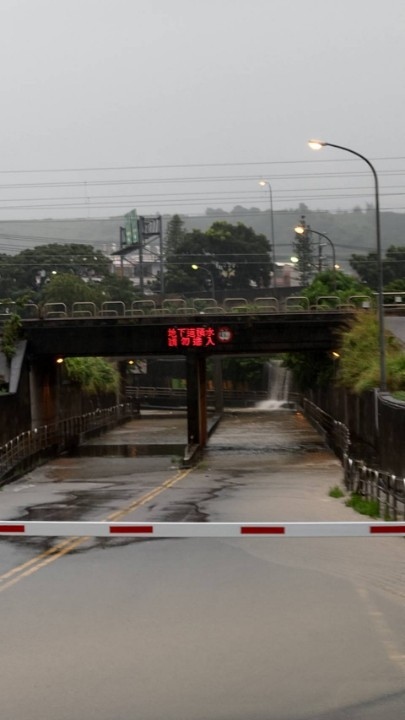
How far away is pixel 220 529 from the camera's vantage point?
11297 millimetres

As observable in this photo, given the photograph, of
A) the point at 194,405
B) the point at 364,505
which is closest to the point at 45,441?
the point at 194,405

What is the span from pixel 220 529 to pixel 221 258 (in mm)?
154737

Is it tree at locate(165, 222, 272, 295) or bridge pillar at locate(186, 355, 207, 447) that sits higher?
tree at locate(165, 222, 272, 295)

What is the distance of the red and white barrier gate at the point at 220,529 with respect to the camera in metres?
11.0

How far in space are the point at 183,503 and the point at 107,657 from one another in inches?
720

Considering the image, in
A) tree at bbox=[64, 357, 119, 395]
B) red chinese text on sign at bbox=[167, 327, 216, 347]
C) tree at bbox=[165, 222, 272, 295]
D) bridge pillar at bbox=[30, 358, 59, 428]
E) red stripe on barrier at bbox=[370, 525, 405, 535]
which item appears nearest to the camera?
red stripe on barrier at bbox=[370, 525, 405, 535]

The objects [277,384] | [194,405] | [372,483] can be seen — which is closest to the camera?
[372,483]

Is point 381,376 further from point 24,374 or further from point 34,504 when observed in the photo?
point 24,374

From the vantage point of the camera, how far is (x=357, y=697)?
27.9 feet

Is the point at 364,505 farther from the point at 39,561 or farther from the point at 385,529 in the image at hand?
the point at 385,529

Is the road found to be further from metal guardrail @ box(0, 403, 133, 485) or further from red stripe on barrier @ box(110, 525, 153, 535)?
metal guardrail @ box(0, 403, 133, 485)

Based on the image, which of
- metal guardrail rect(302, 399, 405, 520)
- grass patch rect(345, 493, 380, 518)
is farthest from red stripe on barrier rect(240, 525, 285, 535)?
grass patch rect(345, 493, 380, 518)

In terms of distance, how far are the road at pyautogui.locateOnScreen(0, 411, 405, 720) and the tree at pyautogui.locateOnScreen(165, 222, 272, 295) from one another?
138 meters

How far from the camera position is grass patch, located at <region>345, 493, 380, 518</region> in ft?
75.9
